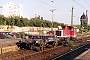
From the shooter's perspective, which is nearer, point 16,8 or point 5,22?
point 5,22

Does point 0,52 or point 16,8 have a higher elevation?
point 16,8

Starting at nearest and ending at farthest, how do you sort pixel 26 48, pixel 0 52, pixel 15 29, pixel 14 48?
pixel 0 52 < pixel 14 48 < pixel 26 48 < pixel 15 29

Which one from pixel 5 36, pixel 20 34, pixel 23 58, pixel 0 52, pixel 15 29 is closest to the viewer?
pixel 23 58

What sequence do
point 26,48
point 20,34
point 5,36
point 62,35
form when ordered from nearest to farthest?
point 26,48 → point 62,35 → point 5,36 → point 20,34

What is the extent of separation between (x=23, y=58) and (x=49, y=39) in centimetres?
1047

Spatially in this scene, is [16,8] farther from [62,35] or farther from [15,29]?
[62,35]

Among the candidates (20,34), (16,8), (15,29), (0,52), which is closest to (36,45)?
(0,52)

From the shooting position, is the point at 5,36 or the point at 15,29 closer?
the point at 5,36

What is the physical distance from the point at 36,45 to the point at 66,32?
1171cm

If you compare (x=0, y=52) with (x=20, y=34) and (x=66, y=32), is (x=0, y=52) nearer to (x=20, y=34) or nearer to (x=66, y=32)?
(x=66, y=32)

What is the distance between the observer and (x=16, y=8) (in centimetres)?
19800

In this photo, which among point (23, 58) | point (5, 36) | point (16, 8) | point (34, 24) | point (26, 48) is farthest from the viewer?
point (16, 8)

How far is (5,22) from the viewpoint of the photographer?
75562 millimetres

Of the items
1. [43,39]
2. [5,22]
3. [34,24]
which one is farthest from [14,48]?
[34,24]
